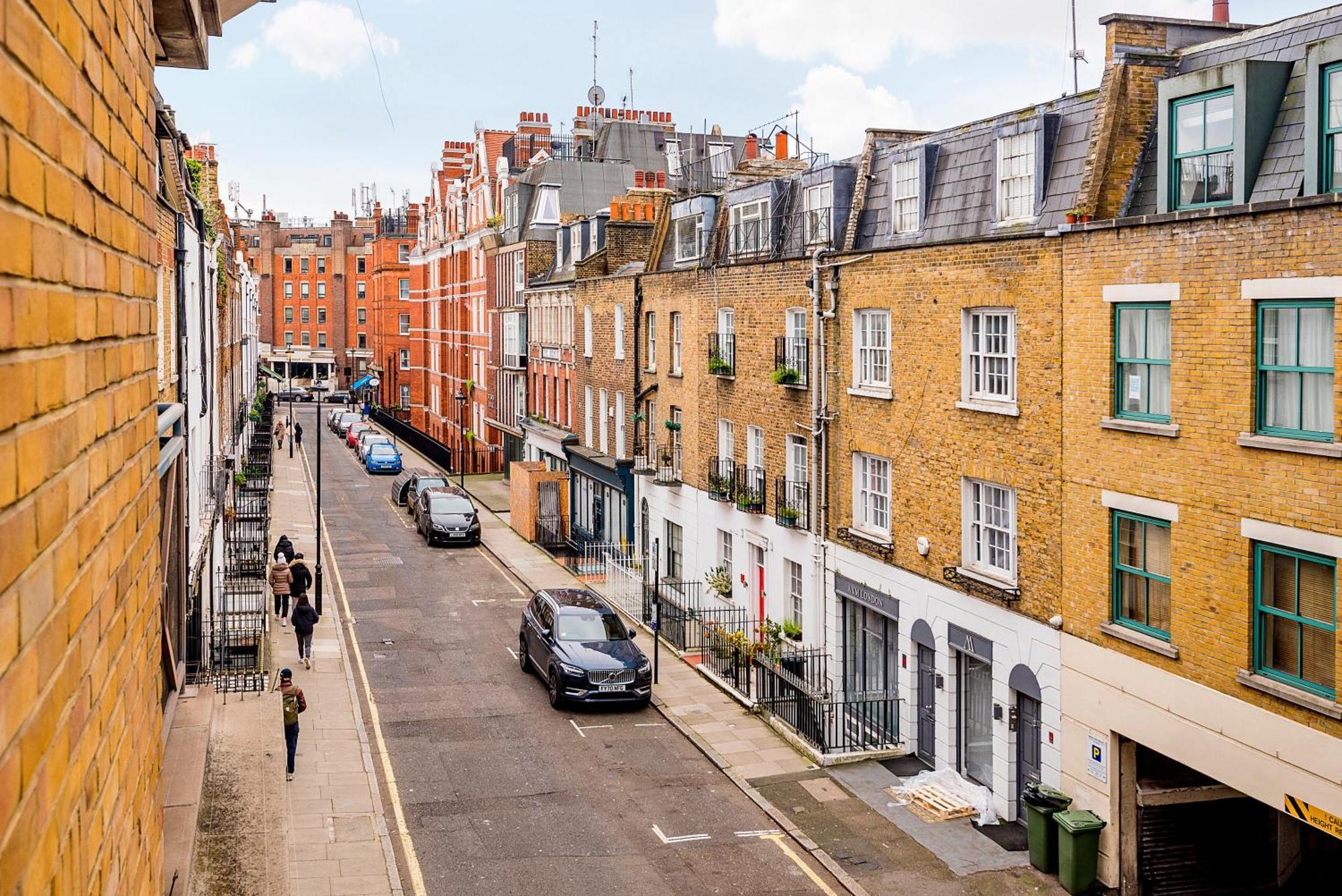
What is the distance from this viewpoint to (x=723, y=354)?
102 ft

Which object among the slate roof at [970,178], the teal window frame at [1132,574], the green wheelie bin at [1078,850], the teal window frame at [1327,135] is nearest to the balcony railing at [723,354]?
the slate roof at [970,178]

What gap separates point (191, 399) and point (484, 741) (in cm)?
868

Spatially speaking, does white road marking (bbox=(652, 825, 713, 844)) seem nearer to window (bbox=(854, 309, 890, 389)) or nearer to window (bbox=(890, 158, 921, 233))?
window (bbox=(854, 309, 890, 389))

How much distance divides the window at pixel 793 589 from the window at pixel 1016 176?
9647 millimetres

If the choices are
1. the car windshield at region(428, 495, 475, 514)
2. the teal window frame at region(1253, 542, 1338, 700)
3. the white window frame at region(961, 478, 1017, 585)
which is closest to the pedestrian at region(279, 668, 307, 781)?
the white window frame at region(961, 478, 1017, 585)

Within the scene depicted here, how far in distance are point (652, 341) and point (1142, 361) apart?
2172cm

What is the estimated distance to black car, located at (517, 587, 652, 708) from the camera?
25.1 m

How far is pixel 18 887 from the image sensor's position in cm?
232

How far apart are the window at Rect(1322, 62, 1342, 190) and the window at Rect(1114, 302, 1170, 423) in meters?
2.50

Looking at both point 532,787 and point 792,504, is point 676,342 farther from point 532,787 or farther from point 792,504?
point 532,787

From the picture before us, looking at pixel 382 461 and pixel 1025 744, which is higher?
pixel 382 461

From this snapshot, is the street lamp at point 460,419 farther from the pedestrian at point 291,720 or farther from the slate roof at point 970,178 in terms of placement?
the pedestrian at point 291,720

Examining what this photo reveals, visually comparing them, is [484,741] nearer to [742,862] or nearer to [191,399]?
[742,862]

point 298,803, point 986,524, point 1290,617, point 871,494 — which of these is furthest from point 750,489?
point 1290,617
